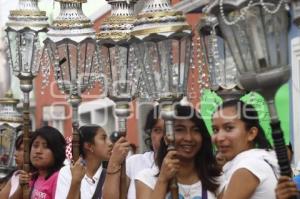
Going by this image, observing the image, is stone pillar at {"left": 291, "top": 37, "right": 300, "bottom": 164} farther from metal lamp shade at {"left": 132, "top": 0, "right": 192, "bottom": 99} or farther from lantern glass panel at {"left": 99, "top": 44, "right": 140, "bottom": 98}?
metal lamp shade at {"left": 132, "top": 0, "right": 192, "bottom": 99}

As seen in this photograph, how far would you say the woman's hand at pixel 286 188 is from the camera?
4.39m

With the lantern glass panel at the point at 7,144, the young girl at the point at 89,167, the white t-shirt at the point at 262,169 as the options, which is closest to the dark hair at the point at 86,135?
the young girl at the point at 89,167

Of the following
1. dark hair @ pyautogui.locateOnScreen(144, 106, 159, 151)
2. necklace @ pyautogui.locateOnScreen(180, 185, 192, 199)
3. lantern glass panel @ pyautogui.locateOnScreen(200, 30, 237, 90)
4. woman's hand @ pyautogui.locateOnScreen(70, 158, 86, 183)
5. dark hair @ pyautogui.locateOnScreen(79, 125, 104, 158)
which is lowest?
necklace @ pyautogui.locateOnScreen(180, 185, 192, 199)

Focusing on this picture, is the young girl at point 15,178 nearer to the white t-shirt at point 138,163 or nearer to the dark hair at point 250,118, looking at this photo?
the white t-shirt at point 138,163

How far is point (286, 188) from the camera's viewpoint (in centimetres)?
439

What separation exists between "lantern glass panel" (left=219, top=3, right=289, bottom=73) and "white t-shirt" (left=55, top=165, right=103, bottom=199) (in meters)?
2.55

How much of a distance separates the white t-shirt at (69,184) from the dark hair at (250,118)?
1.75 metres

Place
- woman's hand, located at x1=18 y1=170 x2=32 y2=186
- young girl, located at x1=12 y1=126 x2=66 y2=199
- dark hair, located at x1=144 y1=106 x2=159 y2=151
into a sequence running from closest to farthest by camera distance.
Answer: dark hair, located at x1=144 y1=106 x2=159 y2=151 → woman's hand, located at x1=18 y1=170 x2=32 y2=186 → young girl, located at x1=12 y1=126 x2=66 y2=199

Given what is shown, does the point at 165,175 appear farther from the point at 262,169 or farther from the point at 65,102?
the point at 65,102

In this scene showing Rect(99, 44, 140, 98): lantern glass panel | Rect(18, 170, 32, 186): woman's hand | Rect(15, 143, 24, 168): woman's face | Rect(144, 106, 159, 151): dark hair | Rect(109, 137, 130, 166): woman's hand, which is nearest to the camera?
Rect(109, 137, 130, 166): woman's hand

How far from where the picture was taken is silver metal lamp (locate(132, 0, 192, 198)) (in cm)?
572

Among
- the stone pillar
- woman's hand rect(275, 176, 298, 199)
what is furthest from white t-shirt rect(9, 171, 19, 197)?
woman's hand rect(275, 176, 298, 199)

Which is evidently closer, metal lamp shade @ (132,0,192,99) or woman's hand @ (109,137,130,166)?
metal lamp shade @ (132,0,192,99)

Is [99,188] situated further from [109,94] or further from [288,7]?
[288,7]
